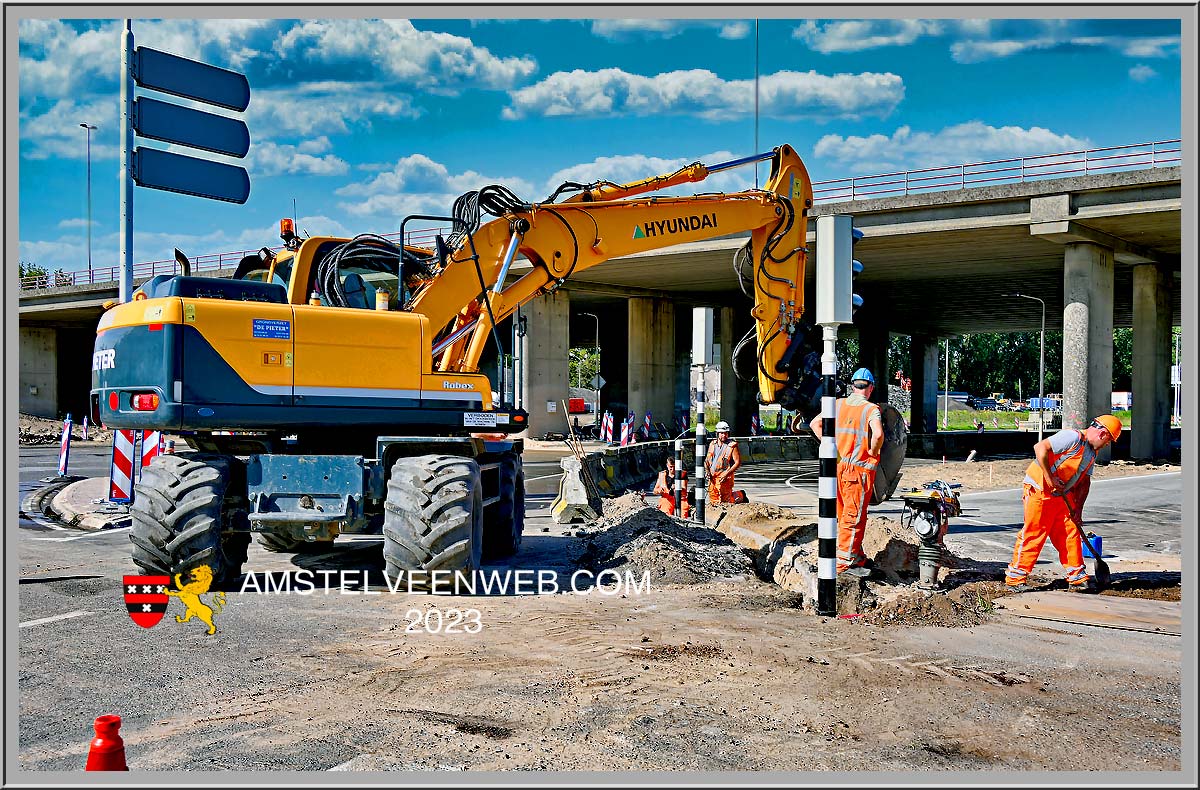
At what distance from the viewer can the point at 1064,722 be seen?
5.14m

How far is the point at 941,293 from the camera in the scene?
46375 millimetres

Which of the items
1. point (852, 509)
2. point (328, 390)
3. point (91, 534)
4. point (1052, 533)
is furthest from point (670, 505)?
point (91, 534)

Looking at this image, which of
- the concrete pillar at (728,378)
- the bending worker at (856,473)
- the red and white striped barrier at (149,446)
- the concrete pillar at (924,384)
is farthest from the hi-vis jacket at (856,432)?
the concrete pillar at (924,384)

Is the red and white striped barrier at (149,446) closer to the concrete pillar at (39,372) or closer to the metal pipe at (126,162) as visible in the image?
the metal pipe at (126,162)

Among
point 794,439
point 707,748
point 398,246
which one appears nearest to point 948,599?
point 707,748

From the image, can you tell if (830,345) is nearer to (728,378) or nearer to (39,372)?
(728,378)

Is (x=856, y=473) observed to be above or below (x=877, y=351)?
below

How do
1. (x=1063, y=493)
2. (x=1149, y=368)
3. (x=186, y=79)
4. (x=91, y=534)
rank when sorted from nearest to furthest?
(x=1063, y=493) → (x=186, y=79) → (x=91, y=534) → (x=1149, y=368)

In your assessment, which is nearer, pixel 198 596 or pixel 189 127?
pixel 198 596

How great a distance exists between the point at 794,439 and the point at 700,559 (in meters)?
24.9

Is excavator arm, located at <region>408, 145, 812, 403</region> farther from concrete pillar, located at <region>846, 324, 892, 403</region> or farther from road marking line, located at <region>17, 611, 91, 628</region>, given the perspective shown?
concrete pillar, located at <region>846, 324, 892, 403</region>

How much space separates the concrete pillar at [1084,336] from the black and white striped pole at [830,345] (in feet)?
82.0

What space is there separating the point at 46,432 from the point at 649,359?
2803 centimetres

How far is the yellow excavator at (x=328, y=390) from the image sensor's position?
8.38m
